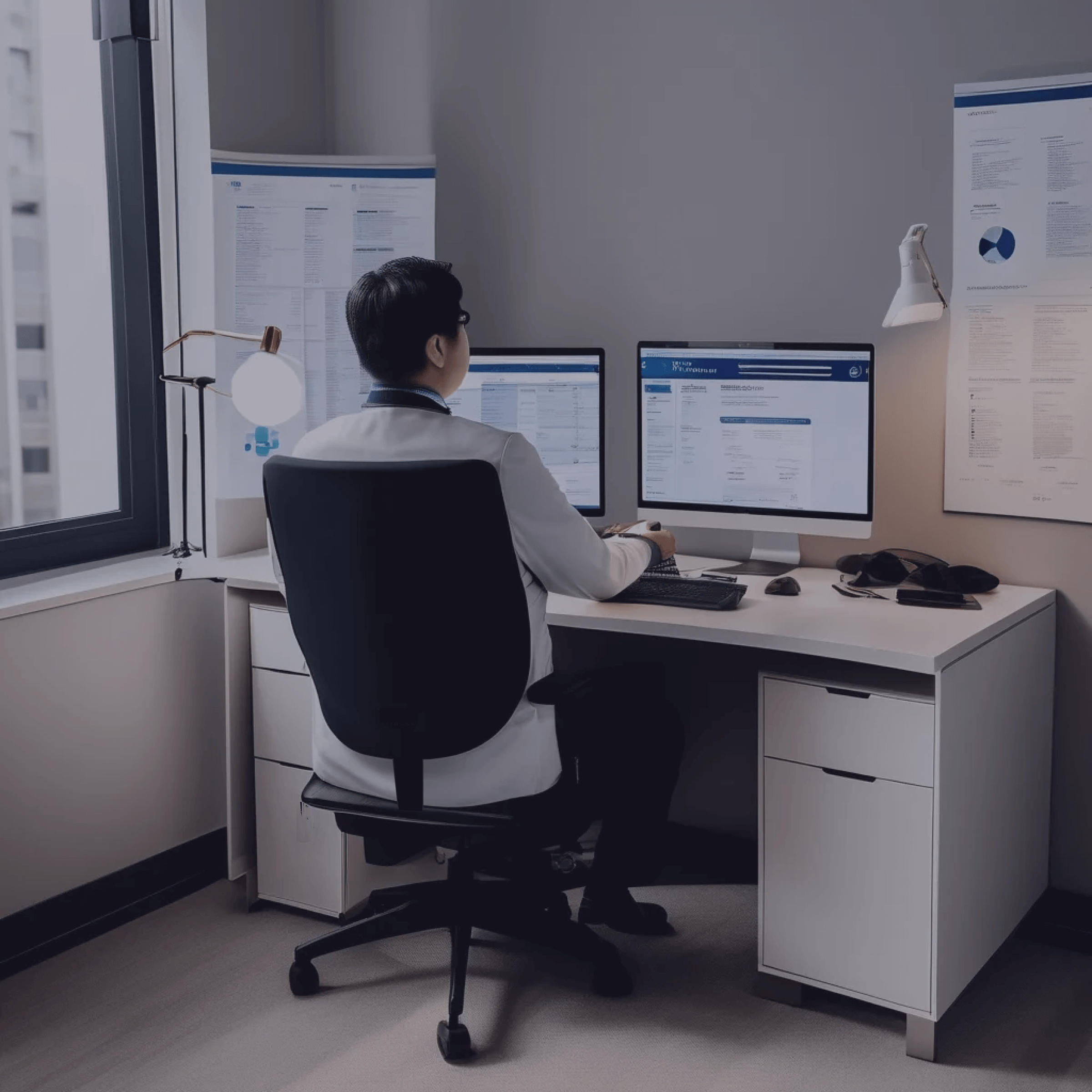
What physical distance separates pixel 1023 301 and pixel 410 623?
1372 mm

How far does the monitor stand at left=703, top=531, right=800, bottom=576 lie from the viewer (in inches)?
106

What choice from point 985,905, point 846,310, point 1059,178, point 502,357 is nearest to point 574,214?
point 502,357

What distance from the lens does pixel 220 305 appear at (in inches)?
113

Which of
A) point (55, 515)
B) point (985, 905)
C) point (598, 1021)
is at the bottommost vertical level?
point (598, 1021)

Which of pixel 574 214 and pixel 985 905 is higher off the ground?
pixel 574 214

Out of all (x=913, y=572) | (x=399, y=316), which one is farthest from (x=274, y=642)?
(x=913, y=572)

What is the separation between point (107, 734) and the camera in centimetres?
268

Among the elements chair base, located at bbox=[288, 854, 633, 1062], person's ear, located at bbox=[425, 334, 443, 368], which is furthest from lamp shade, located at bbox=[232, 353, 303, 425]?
chair base, located at bbox=[288, 854, 633, 1062]

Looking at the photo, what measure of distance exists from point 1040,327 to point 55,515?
2101 millimetres

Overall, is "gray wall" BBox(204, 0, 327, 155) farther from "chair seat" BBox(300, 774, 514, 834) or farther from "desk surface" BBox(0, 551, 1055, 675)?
"chair seat" BBox(300, 774, 514, 834)

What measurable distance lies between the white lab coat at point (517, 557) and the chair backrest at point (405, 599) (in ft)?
0.11

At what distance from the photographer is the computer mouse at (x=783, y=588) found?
244 cm

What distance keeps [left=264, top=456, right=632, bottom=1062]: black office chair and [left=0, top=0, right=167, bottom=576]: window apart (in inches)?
39.2

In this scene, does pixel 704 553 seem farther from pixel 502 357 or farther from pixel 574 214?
pixel 574 214
